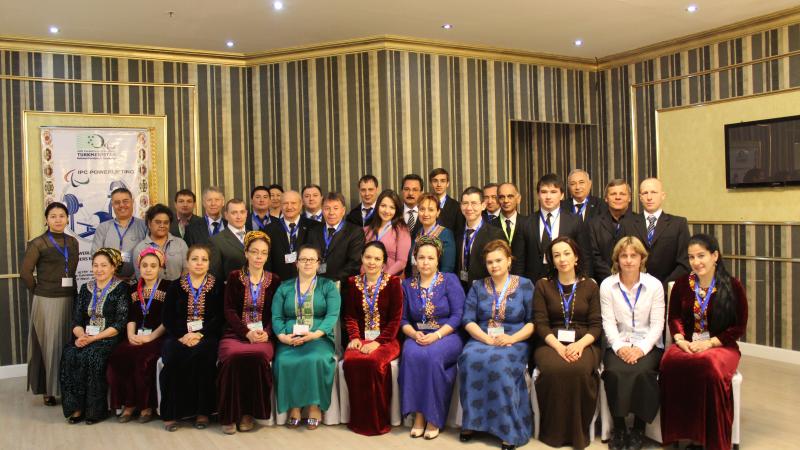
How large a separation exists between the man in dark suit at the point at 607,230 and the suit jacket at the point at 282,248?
2125 millimetres

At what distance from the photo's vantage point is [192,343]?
486 centimetres

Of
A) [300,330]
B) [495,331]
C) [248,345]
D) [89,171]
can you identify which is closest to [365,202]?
[300,330]

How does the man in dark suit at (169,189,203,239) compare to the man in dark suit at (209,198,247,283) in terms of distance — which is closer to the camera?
the man in dark suit at (209,198,247,283)

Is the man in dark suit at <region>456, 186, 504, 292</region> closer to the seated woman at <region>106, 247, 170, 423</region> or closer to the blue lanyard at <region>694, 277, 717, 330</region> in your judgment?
the blue lanyard at <region>694, 277, 717, 330</region>

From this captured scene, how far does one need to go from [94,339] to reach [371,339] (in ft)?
6.57

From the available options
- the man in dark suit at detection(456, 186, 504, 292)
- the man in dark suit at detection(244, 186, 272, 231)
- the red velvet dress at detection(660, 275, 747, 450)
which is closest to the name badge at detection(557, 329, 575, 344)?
the red velvet dress at detection(660, 275, 747, 450)

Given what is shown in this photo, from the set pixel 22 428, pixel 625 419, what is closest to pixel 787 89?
pixel 625 419

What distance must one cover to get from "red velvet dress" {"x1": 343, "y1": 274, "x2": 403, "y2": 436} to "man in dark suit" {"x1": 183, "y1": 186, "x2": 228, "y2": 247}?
1.72 metres

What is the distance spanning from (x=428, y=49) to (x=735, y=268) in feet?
12.1

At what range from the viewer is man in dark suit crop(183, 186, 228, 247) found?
5914 mm

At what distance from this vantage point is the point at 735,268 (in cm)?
684

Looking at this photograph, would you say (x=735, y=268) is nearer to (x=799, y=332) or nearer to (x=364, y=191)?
(x=799, y=332)

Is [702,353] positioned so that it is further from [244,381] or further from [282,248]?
[282,248]

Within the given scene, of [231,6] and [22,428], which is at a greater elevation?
[231,6]
